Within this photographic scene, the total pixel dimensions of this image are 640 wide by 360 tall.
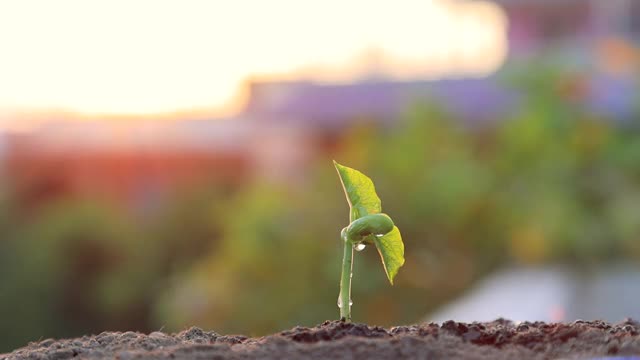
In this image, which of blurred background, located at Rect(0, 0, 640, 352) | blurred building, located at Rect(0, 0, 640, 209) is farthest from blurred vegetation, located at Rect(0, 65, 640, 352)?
blurred building, located at Rect(0, 0, 640, 209)

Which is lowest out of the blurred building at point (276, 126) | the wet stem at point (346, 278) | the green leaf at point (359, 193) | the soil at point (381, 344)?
the soil at point (381, 344)

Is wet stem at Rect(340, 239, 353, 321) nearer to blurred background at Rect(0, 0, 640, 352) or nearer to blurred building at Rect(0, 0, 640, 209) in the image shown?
blurred background at Rect(0, 0, 640, 352)

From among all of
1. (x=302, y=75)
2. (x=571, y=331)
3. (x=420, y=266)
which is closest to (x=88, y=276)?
(x=420, y=266)

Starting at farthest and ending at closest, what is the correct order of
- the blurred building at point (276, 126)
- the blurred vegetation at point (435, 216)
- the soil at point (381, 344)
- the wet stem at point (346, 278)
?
the blurred building at point (276, 126) → the blurred vegetation at point (435, 216) → the wet stem at point (346, 278) → the soil at point (381, 344)

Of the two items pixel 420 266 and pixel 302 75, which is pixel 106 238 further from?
pixel 302 75

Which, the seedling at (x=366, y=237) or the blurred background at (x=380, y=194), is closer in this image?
the seedling at (x=366, y=237)

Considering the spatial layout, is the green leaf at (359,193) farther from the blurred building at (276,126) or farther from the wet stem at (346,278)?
the blurred building at (276,126)

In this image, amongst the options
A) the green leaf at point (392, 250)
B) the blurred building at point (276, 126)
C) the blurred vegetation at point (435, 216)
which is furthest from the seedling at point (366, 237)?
the blurred building at point (276, 126)
